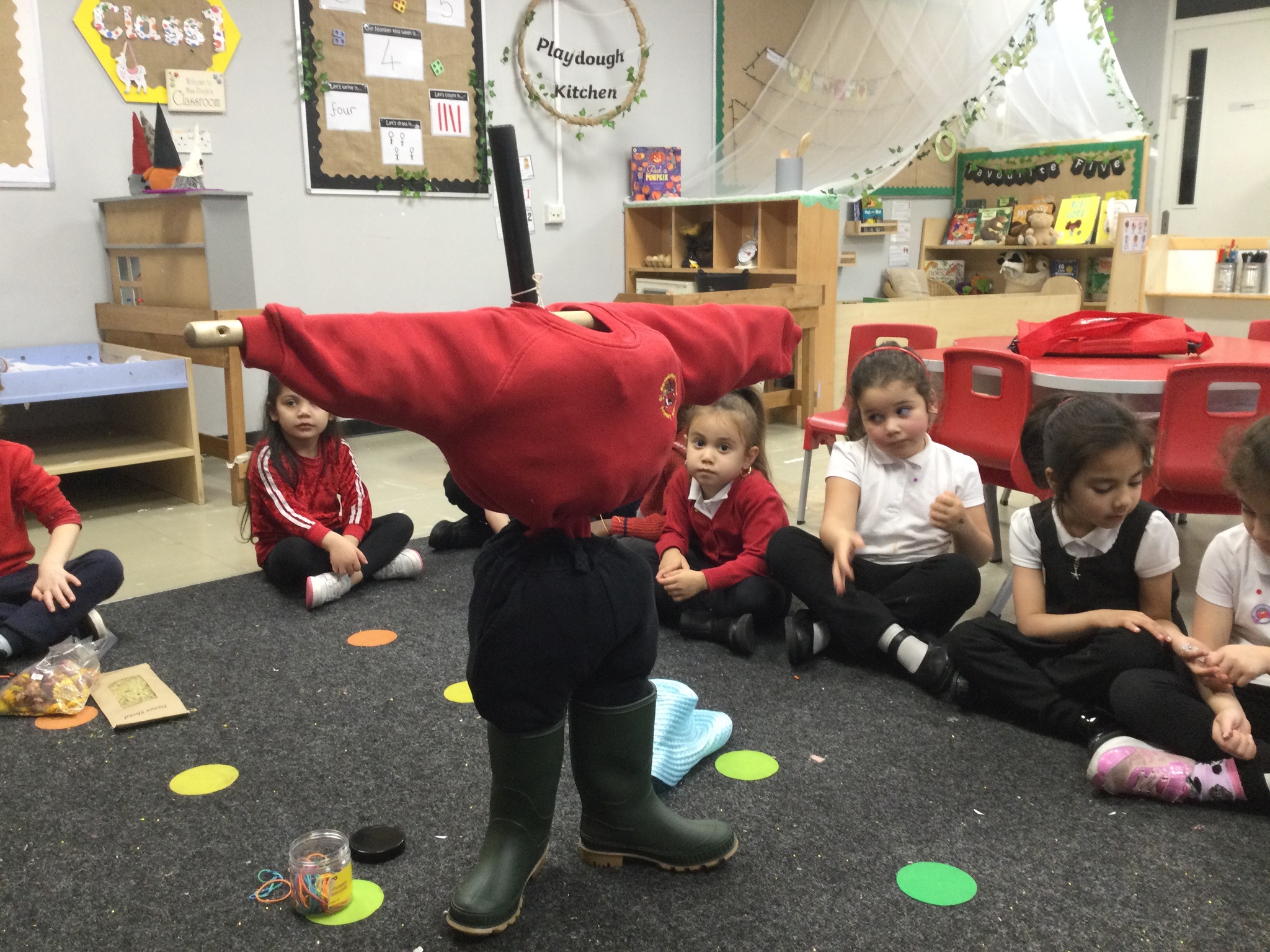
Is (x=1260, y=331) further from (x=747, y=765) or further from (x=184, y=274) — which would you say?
(x=184, y=274)

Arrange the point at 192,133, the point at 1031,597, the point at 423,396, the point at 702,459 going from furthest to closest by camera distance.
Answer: the point at 192,133 < the point at 702,459 < the point at 1031,597 < the point at 423,396

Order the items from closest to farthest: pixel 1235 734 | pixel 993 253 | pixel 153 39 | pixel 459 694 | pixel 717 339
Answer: pixel 717 339 → pixel 1235 734 → pixel 459 694 → pixel 153 39 → pixel 993 253

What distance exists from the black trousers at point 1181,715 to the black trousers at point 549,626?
2.83 ft

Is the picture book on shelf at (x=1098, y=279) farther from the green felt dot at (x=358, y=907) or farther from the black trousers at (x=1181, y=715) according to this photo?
the green felt dot at (x=358, y=907)

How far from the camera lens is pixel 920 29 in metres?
4.39

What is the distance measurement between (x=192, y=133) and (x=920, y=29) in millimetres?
2971

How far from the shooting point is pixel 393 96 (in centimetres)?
434

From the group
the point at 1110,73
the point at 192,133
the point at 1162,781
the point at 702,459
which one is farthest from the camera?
the point at 1110,73

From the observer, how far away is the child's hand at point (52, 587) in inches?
79.4

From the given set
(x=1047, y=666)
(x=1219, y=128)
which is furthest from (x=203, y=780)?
(x=1219, y=128)

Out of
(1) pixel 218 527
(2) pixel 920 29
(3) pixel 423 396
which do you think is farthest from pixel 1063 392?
(2) pixel 920 29

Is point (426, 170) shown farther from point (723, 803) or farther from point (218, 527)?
point (723, 803)

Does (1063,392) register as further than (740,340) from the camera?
Yes

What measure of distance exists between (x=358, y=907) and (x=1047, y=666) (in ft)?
3.84
